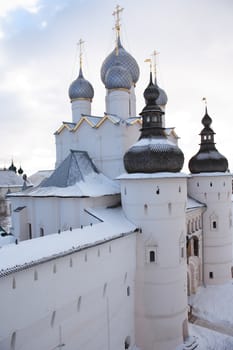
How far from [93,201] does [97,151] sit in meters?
3.82

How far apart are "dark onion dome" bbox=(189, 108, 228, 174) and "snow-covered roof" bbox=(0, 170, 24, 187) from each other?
27805 mm

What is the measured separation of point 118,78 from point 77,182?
21.0ft

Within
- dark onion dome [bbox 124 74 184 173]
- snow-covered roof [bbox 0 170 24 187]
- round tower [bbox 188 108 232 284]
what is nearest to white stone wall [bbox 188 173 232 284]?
round tower [bbox 188 108 232 284]

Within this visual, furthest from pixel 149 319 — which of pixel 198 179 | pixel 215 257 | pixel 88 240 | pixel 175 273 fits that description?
pixel 198 179

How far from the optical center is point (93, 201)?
39.8ft

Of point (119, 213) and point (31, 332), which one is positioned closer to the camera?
point (31, 332)

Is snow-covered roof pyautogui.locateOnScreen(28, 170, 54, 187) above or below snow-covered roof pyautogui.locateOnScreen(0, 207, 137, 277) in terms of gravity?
above

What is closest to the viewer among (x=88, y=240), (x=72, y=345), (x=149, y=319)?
(x=72, y=345)

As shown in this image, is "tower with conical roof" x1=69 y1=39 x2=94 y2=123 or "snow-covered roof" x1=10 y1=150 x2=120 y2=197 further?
"tower with conical roof" x1=69 y1=39 x2=94 y2=123

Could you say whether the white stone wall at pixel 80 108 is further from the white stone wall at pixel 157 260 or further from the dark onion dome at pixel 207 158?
the white stone wall at pixel 157 260

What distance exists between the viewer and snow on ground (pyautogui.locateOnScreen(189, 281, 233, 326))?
13633 millimetres

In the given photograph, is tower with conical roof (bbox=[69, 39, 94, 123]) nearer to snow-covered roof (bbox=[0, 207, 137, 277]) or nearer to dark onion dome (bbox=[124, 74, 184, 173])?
dark onion dome (bbox=[124, 74, 184, 173])

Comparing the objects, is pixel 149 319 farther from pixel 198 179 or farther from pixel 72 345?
pixel 198 179

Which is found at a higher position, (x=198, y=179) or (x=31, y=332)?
(x=198, y=179)
